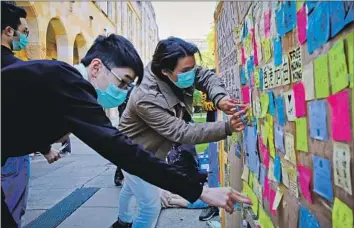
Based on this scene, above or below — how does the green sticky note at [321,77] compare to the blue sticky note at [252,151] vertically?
above

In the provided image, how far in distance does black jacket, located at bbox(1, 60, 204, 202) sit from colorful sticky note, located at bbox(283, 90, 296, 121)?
1.53 feet

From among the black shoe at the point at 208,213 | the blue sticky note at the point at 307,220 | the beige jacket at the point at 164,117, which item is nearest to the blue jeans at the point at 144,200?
the beige jacket at the point at 164,117

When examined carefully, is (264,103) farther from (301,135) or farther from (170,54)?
(170,54)

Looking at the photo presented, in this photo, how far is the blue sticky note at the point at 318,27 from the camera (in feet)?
2.73

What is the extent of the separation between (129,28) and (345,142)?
22970 mm

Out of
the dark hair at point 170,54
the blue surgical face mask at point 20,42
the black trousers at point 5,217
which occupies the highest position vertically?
the blue surgical face mask at point 20,42

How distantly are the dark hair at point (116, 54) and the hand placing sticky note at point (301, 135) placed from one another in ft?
2.62

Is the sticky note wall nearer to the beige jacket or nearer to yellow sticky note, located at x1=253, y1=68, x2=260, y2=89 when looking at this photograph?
yellow sticky note, located at x1=253, y1=68, x2=260, y2=89

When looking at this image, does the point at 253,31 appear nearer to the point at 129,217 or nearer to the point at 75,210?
the point at 129,217

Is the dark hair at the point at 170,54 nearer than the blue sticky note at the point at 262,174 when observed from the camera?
No

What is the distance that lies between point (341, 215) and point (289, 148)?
1.23ft

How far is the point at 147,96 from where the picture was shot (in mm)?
2010

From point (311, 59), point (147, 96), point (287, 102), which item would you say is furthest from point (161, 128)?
point (311, 59)

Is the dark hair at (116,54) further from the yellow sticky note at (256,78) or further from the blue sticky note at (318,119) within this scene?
the blue sticky note at (318,119)
